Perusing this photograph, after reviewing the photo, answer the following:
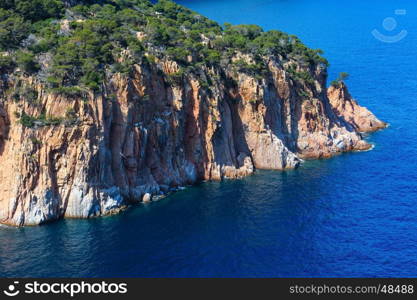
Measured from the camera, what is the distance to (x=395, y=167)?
108625 mm

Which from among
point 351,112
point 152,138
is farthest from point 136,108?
point 351,112

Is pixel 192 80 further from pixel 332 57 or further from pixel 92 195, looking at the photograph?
pixel 332 57

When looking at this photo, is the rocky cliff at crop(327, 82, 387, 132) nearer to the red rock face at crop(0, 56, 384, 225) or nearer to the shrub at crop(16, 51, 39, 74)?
the red rock face at crop(0, 56, 384, 225)

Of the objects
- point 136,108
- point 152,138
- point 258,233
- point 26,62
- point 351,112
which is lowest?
point 258,233

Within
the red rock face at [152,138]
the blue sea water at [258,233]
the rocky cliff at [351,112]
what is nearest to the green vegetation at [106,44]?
the red rock face at [152,138]

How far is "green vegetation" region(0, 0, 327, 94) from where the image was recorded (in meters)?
91.6

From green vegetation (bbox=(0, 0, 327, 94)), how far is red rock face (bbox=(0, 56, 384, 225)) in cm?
224

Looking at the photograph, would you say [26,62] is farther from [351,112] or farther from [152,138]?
[351,112]

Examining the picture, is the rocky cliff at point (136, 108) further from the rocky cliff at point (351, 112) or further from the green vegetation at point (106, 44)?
the rocky cliff at point (351, 112)

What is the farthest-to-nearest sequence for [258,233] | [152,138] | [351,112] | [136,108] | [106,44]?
[351,112] < [106,44] < [152,138] < [136,108] < [258,233]

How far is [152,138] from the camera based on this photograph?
319 ft

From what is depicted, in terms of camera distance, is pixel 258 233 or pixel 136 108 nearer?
pixel 258 233

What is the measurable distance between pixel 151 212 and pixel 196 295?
29176mm

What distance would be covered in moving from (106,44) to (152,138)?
667 inches
